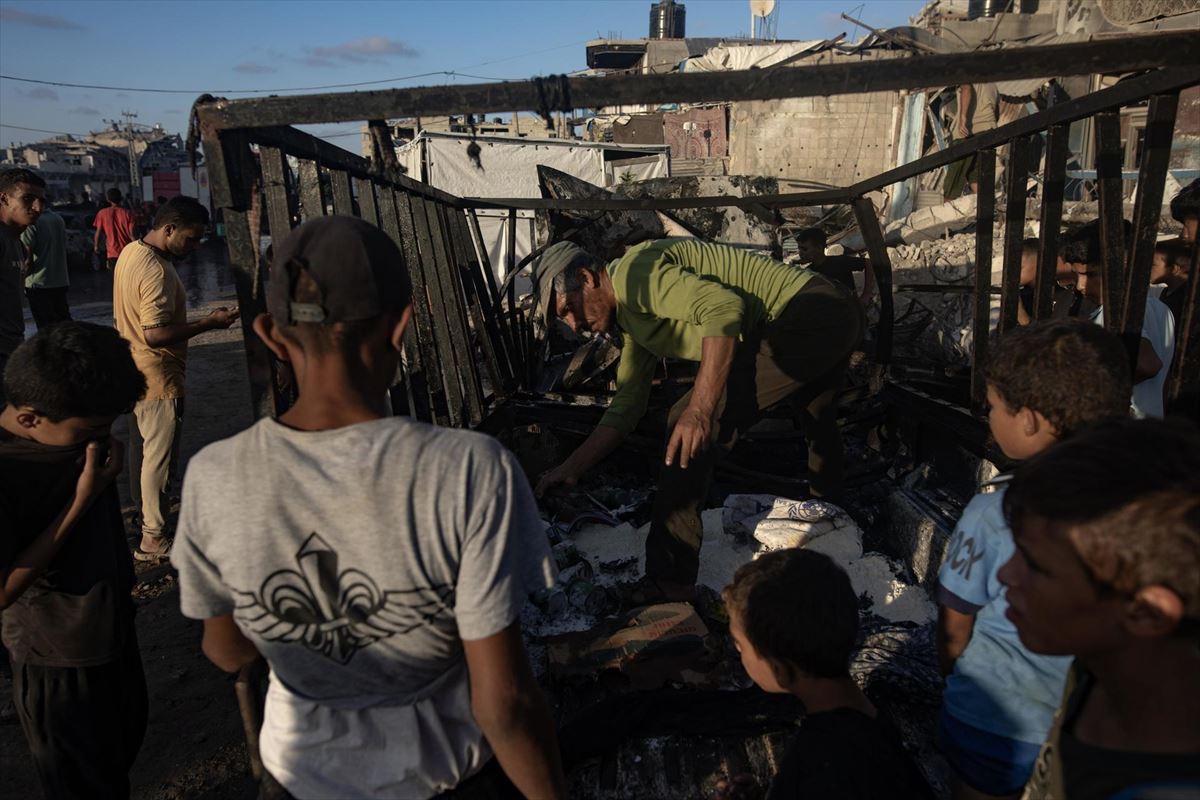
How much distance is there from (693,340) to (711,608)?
3.87 feet

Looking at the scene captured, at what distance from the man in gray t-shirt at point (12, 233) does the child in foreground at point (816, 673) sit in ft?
15.9

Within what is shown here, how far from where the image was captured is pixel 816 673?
1.81 m

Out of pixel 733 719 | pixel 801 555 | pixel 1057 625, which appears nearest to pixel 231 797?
pixel 733 719

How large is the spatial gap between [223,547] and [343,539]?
0.22 meters

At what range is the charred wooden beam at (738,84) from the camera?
1940 millimetres

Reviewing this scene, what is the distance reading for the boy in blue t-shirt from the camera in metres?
1.77

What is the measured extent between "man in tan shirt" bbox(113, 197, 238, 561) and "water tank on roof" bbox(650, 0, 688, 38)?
36.5m

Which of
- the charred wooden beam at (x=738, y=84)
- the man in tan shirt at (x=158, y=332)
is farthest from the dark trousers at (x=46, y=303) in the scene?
the charred wooden beam at (x=738, y=84)

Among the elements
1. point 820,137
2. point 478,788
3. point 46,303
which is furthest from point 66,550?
point 820,137

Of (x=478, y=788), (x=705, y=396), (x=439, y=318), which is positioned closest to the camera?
(x=478, y=788)

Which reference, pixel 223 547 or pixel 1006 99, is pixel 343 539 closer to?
pixel 223 547

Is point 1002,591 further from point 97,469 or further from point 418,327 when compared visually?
point 418,327

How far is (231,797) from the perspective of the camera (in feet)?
8.82

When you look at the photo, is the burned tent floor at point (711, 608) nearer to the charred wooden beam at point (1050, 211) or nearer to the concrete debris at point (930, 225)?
the charred wooden beam at point (1050, 211)
